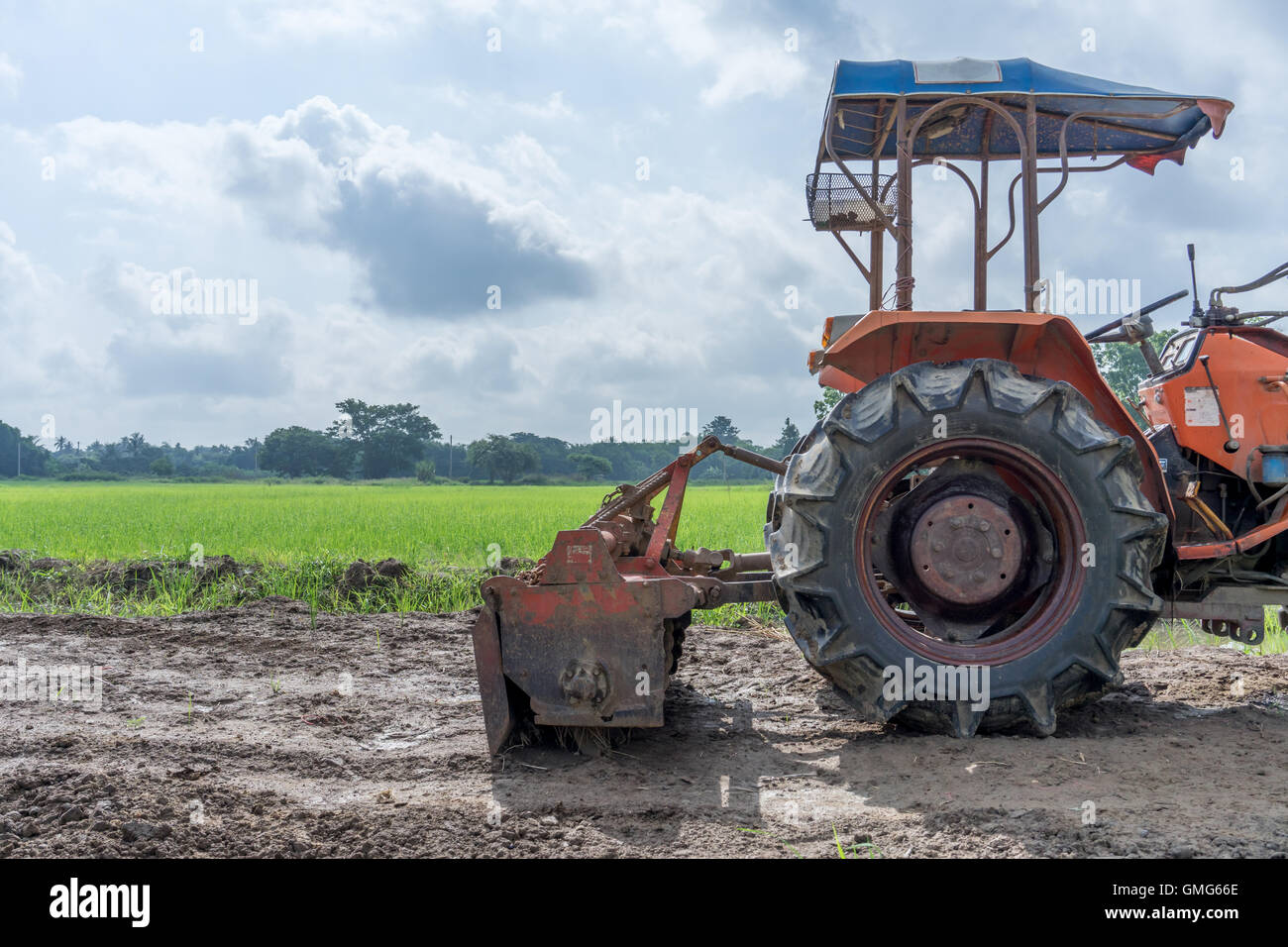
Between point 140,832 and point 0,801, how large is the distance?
2.36 feet

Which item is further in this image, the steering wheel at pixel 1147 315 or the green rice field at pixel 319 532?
the green rice field at pixel 319 532

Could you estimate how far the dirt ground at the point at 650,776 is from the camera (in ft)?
8.89

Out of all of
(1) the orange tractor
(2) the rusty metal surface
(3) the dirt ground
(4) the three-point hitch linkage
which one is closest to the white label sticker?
(1) the orange tractor

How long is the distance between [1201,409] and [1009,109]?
1648 mm

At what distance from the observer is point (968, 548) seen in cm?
365

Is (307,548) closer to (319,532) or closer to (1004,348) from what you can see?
(319,532)

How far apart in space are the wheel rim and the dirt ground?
45 centimetres

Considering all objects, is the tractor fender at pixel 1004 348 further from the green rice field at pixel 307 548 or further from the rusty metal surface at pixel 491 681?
the green rice field at pixel 307 548

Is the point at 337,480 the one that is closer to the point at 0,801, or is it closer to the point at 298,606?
the point at 298,606

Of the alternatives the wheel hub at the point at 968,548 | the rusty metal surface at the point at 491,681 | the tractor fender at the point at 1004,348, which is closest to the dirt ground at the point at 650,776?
the rusty metal surface at the point at 491,681

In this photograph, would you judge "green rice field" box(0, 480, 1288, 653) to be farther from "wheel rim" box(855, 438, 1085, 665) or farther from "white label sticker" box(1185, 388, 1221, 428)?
"wheel rim" box(855, 438, 1085, 665)

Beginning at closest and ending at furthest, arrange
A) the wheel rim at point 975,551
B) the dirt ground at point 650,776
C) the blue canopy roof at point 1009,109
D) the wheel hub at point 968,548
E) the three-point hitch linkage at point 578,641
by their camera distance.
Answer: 1. the dirt ground at point 650,776
2. the three-point hitch linkage at point 578,641
3. the wheel rim at point 975,551
4. the wheel hub at point 968,548
5. the blue canopy roof at point 1009,109

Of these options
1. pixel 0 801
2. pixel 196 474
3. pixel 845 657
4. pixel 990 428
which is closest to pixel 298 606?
pixel 0 801

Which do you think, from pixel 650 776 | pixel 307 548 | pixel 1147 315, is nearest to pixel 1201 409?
pixel 1147 315
